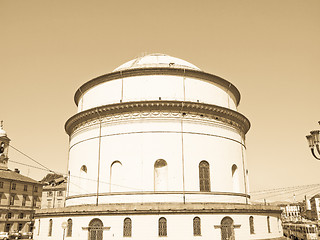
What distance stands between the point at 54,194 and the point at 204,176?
43.3 meters

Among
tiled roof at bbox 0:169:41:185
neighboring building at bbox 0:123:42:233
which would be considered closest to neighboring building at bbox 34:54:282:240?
neighboring building at bbox 0:123:42:233

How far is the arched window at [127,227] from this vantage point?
19078 mm

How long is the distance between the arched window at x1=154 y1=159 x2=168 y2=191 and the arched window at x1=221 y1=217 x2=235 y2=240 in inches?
177

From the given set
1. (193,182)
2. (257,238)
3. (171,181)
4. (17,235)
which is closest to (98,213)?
(171,181)

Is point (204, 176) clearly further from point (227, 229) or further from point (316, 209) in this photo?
point (316, 209)

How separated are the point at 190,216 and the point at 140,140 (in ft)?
20.7

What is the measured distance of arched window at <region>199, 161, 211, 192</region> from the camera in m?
22.5

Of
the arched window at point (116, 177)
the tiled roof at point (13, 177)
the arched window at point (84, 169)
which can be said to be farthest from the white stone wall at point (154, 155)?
the tiled roof at point (13, 177)

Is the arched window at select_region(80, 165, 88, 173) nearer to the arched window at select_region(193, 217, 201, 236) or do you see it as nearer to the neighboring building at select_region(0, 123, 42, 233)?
the arched window at select_region(193, 217, 201, 236)

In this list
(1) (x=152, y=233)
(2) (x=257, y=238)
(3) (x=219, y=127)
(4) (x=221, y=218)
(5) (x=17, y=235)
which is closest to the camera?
(1) (x=152, y=233)

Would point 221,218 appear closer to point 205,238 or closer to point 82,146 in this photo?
point 205,238

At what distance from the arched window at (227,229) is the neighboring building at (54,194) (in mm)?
42600

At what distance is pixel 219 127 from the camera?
2453 centimetres

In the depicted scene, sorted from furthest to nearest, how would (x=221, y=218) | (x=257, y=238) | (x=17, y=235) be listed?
(x=17, y=235) → (x=257, y=238) → (x=221, y=218)
